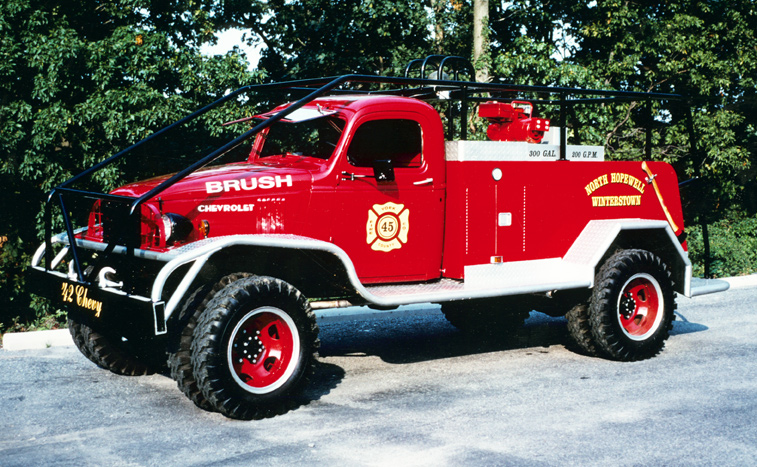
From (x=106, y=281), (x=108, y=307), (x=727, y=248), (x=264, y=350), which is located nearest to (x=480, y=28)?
(x=727, y=248)

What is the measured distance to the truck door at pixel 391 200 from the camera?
6.31 meters

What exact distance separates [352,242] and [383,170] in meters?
0.64

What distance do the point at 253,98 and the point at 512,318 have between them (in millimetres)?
5725

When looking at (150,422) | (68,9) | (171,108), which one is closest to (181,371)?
(150,422)

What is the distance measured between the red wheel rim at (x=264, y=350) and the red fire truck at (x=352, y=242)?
11 mm

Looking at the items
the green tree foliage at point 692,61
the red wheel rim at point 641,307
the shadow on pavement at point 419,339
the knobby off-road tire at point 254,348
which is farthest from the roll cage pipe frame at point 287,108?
the green tree foliage at point 692,61

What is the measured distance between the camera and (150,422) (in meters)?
5.36

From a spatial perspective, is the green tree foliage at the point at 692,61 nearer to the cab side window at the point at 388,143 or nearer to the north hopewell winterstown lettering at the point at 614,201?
the north hopewell winterstown lettering at the point at 614,201

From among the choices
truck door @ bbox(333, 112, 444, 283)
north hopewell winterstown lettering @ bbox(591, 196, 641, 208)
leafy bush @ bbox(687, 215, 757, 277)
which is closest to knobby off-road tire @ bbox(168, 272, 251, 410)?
truck door @ bbox(333, 112, 444, 283)

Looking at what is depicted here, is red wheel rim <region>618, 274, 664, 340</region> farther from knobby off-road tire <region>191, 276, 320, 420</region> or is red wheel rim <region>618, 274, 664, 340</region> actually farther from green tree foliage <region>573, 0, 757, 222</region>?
green tree foliage <region>573, 0, 757, 222</region>

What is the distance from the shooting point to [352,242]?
6.32 meters

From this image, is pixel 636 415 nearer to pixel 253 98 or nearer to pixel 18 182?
pixel 253 98

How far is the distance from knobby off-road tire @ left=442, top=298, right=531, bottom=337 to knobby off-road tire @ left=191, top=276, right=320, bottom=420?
2761 mm

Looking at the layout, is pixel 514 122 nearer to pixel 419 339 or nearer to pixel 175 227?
pixel 419 339
